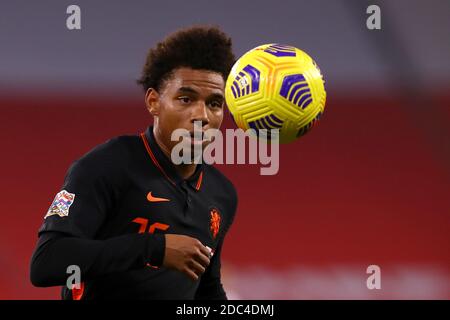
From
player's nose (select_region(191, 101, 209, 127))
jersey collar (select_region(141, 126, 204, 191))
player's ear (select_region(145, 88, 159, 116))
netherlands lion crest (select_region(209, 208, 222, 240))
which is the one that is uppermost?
player's ear (select_region(145, 88, 159, 116))

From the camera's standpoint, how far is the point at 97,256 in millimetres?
2457

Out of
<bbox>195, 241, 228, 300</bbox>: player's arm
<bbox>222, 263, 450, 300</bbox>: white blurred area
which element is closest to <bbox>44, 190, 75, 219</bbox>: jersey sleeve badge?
<bbox>195, 241, 228, 300</bbox>: player's arm

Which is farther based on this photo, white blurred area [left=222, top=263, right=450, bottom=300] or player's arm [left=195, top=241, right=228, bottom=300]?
→ white blurred area [left=222, top=263, right=450, bottom=300]

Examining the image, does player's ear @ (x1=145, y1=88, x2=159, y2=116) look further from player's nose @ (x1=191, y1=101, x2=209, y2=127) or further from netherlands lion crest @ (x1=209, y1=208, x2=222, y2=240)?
netherlands lion crest @ (x1=209, y1=208, x2=222, y2=240)

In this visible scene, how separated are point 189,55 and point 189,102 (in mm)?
232

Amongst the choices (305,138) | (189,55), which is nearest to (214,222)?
(189,55)

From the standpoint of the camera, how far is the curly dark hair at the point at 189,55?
2904 mm

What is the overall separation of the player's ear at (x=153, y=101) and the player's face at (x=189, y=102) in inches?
1.4

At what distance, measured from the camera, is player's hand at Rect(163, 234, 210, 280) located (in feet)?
8.09

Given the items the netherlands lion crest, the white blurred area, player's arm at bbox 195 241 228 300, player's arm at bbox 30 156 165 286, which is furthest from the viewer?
the white blurred area

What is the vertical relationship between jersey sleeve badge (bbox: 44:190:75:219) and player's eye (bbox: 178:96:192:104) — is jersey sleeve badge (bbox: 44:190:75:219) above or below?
below

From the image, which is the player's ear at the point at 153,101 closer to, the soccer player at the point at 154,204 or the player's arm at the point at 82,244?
the soccer player at the point at 154,204

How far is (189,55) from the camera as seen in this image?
2.92m
